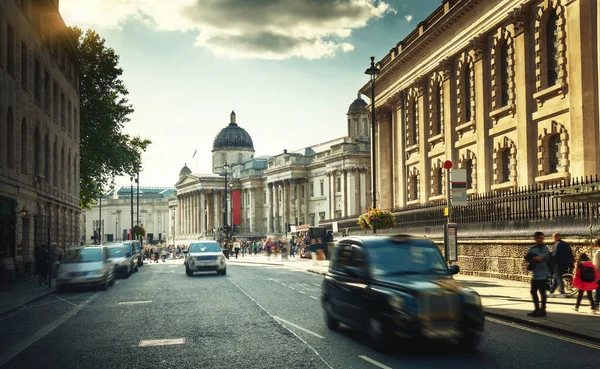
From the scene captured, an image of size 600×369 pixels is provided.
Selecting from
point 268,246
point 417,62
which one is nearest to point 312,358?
point 417,62

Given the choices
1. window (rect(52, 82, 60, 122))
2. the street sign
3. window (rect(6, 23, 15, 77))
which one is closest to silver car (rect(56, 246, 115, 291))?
window (rect(6, 23, 15, 77))

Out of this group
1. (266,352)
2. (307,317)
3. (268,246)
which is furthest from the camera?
(268,246)

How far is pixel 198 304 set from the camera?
729 inches

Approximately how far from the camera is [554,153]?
26.8 meters

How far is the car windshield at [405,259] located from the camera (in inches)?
433

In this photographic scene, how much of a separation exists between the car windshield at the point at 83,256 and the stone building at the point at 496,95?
693 inches

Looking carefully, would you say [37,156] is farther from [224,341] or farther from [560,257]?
[560,257]

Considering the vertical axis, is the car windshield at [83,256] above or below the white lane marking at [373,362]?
above

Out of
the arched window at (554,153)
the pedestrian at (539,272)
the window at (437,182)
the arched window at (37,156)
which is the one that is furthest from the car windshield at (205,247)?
the pedestrian at (539,272)

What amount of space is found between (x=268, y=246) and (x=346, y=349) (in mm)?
49596

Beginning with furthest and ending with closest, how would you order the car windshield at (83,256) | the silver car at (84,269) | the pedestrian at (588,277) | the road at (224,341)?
1. the car windshield at (83,256)
2. the silver car at (84,269)
3. the pedestrian at (588,277)
4. the road at (224,341)

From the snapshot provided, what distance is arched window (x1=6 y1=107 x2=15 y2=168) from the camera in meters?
28.9

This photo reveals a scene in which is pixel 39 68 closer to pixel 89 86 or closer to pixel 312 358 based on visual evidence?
pixel 89 86

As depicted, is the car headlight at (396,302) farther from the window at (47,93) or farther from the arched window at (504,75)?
the window at (47,93)
